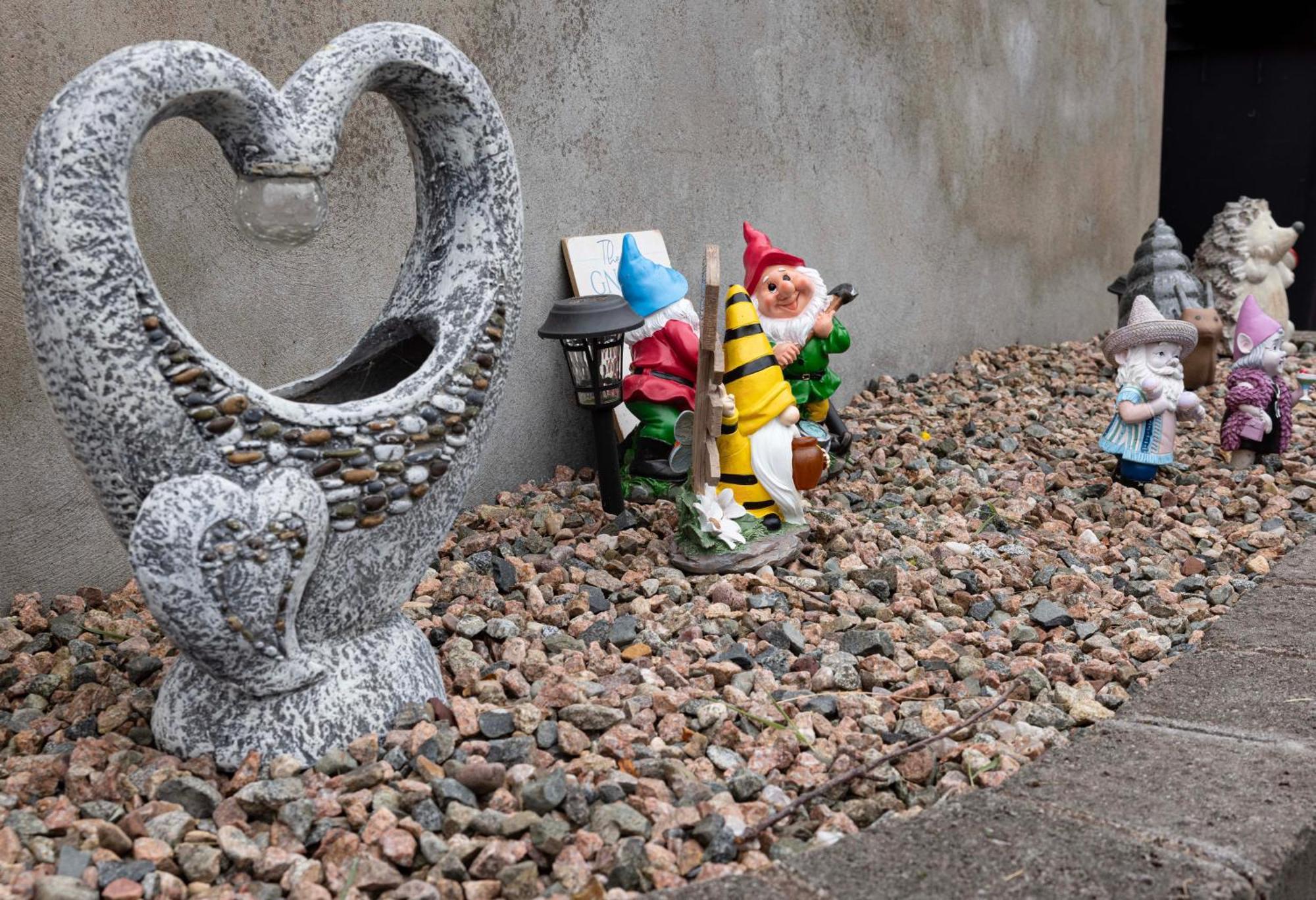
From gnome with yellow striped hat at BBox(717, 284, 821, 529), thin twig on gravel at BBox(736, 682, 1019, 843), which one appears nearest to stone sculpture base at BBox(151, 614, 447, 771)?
thin twig on gravel at BBox(736, 682, 1019, 843)

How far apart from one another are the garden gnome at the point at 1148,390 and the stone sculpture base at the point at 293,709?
2.82 m

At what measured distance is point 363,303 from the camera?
3428mm

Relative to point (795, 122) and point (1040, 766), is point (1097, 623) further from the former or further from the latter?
point (795, 122)

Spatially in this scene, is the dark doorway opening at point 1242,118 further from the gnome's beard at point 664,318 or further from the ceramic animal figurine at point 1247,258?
the gnome's beard at point 664,318

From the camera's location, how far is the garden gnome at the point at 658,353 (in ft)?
11.9

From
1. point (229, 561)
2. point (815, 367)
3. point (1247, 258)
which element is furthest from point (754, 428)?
point (1247, 258)

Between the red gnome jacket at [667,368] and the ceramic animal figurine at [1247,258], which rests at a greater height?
the red gnome jacket at [667,368]

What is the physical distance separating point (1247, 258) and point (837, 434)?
3.81 meters

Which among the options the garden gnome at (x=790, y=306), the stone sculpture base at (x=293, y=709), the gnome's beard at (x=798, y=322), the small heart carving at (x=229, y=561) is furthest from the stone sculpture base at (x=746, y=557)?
the small heart carving at (x=229, y=561)

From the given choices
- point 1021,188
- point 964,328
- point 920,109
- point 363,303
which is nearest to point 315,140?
point 363,303

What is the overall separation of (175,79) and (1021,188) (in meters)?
5.71

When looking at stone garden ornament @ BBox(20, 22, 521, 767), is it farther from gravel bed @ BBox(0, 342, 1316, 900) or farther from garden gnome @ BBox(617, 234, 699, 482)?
garden gnome @ BBox(617, 234, 699, 482)

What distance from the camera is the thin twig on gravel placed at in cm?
198

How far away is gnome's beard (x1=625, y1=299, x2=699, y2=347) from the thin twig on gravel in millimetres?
1631
